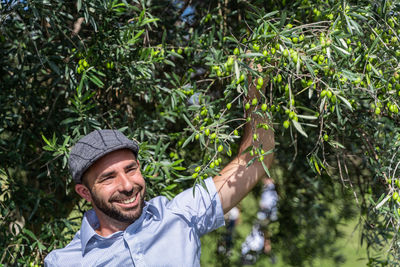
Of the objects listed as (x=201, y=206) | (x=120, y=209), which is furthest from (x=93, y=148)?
(x=201, y=206)

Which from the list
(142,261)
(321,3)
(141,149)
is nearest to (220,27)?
(321,3)

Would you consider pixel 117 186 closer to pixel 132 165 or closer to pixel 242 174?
pixel 132 165

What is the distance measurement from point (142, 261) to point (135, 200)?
276 mm

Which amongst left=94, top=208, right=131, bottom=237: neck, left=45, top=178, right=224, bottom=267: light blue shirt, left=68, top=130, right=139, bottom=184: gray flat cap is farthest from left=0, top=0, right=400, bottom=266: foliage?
left=94, top=208, right=131, bottom=237: neck

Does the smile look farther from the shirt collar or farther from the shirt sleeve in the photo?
the shirt sleeve

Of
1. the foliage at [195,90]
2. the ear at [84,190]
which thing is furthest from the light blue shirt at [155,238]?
the foliage at [195,90]

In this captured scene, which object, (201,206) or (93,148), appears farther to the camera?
(201,206)

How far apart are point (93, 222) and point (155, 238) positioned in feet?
1.18

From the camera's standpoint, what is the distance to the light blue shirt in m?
2.18

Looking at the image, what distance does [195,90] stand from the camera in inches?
112

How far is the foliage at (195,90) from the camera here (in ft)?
6.94

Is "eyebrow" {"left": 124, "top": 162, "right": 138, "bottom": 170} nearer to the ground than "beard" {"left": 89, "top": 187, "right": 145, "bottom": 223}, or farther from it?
farther from it

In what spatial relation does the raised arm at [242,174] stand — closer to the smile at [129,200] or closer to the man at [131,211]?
the man at [131,211]

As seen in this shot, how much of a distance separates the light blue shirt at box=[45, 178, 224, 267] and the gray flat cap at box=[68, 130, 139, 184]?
256 mm
